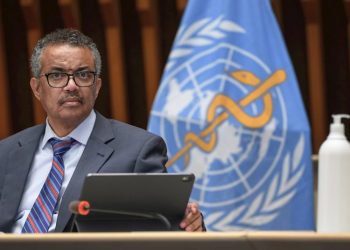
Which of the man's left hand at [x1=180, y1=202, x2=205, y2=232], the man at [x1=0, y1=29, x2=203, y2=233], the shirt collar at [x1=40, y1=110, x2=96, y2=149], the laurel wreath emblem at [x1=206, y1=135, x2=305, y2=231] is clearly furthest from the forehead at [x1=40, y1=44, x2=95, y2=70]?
the laurel wreath emblem at [x1=206, y1=135, x2=305, y2=231]

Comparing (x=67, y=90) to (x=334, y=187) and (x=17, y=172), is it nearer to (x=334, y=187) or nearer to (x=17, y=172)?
(x=17, y=172)

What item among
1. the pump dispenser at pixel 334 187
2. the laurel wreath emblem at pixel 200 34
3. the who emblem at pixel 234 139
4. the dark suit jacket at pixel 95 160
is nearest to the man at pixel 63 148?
the dark suit jacket at pixel 95 160

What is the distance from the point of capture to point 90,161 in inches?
96.7

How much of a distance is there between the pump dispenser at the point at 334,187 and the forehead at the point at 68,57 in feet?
2.48

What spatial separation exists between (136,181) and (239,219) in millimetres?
1313

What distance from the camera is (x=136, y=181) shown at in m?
1.95

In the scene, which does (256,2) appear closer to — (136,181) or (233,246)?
(136,181)

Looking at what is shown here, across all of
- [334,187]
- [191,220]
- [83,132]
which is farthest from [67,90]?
[334,187]

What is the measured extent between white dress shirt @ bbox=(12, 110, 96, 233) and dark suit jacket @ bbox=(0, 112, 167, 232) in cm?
2

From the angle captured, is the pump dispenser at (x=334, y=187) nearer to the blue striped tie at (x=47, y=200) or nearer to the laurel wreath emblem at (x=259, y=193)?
the blue striped tie at (x=47, y=200)

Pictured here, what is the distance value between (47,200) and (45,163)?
166mm

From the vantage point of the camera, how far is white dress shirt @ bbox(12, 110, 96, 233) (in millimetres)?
2486

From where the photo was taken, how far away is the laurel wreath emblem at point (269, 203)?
10.4ft

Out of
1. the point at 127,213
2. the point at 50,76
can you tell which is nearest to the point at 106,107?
the point at 50,76
